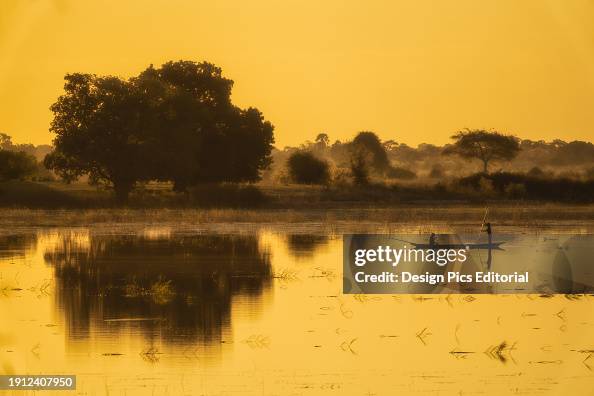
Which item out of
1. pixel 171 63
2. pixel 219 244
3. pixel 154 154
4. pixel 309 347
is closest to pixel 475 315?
pixel 309 347

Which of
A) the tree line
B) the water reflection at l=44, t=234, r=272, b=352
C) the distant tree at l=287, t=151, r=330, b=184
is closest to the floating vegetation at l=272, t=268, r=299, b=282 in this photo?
the water reflection at l=44, t=234, r=272, b=352

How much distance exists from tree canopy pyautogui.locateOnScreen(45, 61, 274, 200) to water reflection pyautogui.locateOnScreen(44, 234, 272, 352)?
2757 cm

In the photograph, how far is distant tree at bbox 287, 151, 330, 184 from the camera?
98.0 m

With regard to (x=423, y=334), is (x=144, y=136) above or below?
above

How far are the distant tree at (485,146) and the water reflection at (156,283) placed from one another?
86.4m

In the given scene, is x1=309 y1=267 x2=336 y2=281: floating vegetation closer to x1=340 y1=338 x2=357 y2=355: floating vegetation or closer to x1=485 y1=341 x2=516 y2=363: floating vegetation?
x1=340 y1=338 x2=357 y2=355: floating vegetation

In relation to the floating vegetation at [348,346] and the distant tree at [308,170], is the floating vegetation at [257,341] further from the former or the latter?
the distant tree at [308,170]

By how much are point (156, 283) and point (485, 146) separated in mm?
106128

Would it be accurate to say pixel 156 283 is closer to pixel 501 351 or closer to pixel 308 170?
pixel 501 351

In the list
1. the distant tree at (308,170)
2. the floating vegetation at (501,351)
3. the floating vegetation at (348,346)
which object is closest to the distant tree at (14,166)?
the distant tree at (308,170)

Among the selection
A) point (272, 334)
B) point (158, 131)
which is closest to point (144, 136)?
point (158, 131)

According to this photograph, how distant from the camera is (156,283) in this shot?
30500 millimetres

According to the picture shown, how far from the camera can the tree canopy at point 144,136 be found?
76438 mm

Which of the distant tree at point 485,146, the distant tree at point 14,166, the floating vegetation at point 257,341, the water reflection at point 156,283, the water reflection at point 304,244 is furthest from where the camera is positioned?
the distant tree at point 485,146
